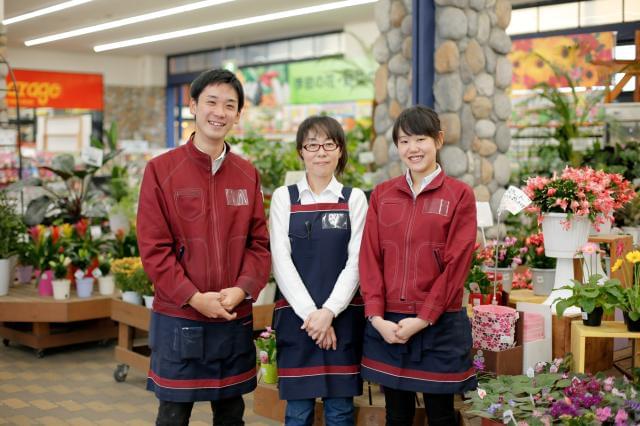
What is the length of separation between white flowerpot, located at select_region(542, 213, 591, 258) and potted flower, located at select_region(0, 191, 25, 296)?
155 inches

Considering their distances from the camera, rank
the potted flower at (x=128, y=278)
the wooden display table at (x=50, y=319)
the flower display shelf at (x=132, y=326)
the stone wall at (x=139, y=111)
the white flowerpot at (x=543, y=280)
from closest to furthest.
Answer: the white flowerpot at (x=543, y=280) → the flower display shelf at (x=132, y=326) → the potted flower at (x=128, y=278) → the wooden display table at (x=50, y=319) → the stone wall at (x=139, y=111)

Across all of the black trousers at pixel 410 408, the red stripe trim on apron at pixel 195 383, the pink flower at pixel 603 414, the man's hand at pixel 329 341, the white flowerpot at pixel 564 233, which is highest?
the white flowerpot at pixel 564 233

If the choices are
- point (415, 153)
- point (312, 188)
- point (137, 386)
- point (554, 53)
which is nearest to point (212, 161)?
point (312, 188)

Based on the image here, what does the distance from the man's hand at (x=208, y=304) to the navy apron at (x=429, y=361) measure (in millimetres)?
589

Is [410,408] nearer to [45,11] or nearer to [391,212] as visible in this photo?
[391,212]

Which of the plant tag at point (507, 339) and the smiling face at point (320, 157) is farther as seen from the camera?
the plant tag at point (507, 339)

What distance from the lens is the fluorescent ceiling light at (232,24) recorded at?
424 inches

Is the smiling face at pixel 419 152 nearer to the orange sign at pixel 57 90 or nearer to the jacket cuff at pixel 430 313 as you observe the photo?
the jacket cuff at pixel 430 313

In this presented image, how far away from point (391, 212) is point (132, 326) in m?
2.77

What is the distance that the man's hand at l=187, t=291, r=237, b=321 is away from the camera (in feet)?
8.11

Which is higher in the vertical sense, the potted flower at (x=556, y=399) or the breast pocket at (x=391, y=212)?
the breast pocket at (x=391, y=212)

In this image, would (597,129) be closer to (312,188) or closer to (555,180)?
(555,180)

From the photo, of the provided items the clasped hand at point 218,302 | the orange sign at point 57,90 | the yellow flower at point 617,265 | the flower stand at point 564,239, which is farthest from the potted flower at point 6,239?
the orange sign at point 57,90

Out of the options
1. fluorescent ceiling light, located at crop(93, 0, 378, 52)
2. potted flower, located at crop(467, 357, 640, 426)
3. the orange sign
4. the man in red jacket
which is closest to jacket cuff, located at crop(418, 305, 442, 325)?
potted flower, located at crop(467, 357, 640, 426)
